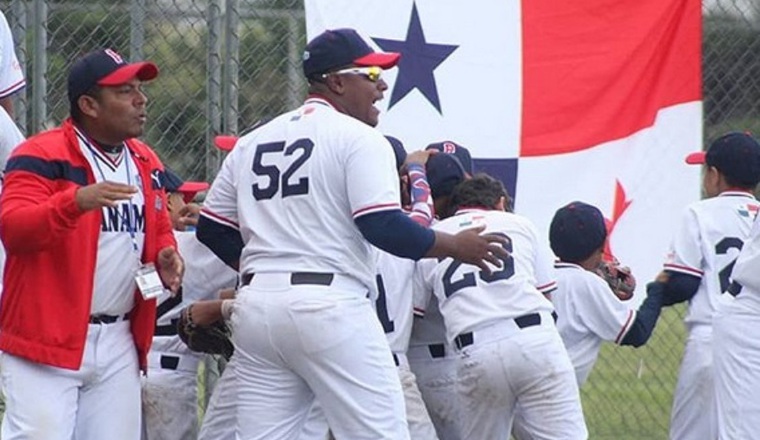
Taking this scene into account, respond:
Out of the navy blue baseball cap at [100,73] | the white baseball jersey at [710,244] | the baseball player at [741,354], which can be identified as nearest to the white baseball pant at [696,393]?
the white baseball jersey at [710,244]

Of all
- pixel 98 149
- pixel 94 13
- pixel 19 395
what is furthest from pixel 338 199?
pixel 94 13

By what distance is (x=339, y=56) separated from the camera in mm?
5844

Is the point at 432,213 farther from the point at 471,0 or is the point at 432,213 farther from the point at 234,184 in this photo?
the point at 471,0

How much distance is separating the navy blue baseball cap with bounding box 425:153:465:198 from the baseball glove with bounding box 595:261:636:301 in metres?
0.88

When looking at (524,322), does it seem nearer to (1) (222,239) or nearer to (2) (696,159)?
(1) (222,239)

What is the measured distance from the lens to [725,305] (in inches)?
280

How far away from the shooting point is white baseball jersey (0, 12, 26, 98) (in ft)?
21.5

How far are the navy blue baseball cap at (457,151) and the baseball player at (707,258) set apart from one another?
103 cm

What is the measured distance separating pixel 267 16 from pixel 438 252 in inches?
105

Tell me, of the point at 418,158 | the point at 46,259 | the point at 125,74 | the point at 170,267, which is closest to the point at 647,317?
the point at 418,158

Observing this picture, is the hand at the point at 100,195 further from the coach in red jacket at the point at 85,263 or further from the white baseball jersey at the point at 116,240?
the white baseball jersey at the point at 116,240

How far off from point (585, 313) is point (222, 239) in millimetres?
1803

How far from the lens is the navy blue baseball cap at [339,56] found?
5.85m

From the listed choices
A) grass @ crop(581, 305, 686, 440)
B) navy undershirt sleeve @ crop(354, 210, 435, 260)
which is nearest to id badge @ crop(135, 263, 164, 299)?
navy undershirt sleeve @ crop(354, 210, 435, 260)
